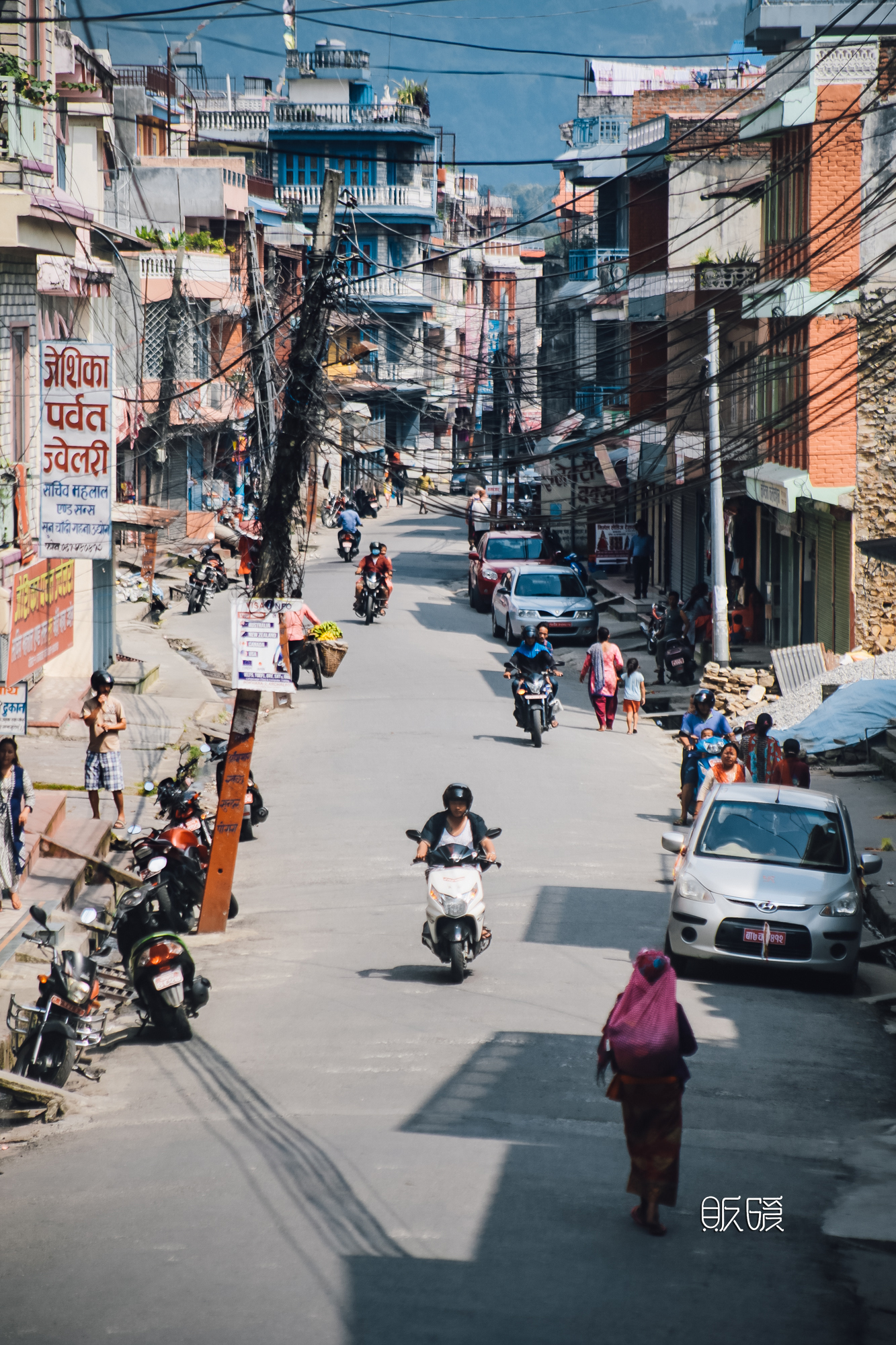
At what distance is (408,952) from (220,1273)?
6154mm

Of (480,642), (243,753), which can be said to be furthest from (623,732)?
(243,753)

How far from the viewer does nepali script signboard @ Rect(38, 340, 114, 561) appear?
16141 millimetres

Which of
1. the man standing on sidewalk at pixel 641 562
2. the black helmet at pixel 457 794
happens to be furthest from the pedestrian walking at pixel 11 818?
the man standing on sidewalk at pixel 641 562

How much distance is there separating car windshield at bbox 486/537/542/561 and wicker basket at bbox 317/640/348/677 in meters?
Answer: 12.0

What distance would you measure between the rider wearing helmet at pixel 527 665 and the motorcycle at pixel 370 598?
11.2 meters

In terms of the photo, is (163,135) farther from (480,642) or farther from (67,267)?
(67,267)

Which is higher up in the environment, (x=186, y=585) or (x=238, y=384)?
(x=238, y=384)

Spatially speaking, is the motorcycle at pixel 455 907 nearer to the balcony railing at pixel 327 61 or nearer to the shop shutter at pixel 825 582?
the shop shutter at pixel 825 582

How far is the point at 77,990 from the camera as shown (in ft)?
32.4

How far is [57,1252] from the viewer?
6801mm

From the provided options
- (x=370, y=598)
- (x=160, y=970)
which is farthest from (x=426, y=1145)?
(x=370, y=598)

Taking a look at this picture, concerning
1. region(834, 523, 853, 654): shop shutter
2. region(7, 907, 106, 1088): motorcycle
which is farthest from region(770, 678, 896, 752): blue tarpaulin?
region(7, 907, 106, 1088): motorcycle

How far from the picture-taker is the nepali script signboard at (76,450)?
16.1 m

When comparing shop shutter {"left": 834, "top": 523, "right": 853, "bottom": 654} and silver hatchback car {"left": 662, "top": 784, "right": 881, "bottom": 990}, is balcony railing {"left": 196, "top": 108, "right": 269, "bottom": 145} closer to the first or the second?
shop shutter {"left": 834, "top": 523, "right": 853, "bottom": 654}
